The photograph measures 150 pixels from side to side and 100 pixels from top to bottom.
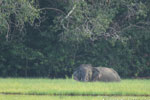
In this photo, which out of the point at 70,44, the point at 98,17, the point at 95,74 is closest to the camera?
the point at 95,74

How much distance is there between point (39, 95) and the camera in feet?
44.5

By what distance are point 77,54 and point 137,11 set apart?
454cm

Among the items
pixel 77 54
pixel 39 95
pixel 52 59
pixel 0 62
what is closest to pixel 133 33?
pixel 77 54

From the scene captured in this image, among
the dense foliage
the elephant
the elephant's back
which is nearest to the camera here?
the elephant

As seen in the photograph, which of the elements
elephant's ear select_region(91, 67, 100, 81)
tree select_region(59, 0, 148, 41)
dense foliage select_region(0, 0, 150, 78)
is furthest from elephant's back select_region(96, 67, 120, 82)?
dense foliage select_region(0, 0, 150, 78)

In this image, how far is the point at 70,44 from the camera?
2362 cm

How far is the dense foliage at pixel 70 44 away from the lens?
22391mm

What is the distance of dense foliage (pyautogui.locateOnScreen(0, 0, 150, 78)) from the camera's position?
22.4 meters

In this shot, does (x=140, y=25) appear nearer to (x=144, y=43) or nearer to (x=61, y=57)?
(x=144, y=43)

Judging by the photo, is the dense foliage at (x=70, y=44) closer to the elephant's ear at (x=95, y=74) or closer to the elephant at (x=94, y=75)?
the elephant at (x=94, y=75)

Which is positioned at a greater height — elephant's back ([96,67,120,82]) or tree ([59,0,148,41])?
tree ([59,0,148,41])

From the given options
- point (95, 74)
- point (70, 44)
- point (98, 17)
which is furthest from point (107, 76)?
point (70, 44)

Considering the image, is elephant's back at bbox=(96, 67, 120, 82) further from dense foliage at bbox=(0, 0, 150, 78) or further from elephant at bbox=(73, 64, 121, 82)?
dense foliage at bbox=(0, 0, 150, 78)

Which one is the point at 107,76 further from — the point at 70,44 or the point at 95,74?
the point at 70,44
